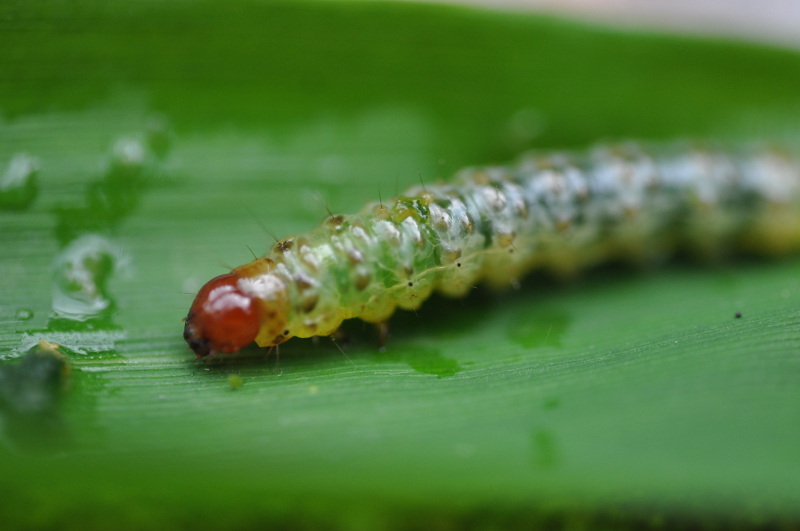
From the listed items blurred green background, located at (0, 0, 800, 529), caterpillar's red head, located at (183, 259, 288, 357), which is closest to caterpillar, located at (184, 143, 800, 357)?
caterpillar's red head, located at (183, 259, 288, 357)

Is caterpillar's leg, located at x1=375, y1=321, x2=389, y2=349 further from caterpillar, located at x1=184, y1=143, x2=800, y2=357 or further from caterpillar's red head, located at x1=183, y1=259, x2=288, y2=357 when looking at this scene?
caterpillar's red head, located at x1=183, y1=259, x2=288, y2=357

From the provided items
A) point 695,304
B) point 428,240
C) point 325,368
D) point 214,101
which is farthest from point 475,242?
point 214,101

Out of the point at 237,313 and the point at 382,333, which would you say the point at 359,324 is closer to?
the point at 382,333

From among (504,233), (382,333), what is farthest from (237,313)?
(504,233)

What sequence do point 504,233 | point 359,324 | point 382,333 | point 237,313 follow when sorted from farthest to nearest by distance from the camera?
point 504,233
point 359,324
point 382,333
point 237,313

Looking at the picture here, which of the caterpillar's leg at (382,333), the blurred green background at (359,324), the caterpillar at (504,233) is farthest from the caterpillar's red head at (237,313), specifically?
the caterpillar's leg at (382,333)

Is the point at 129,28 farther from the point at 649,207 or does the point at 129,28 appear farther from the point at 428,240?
the point at 649,207
